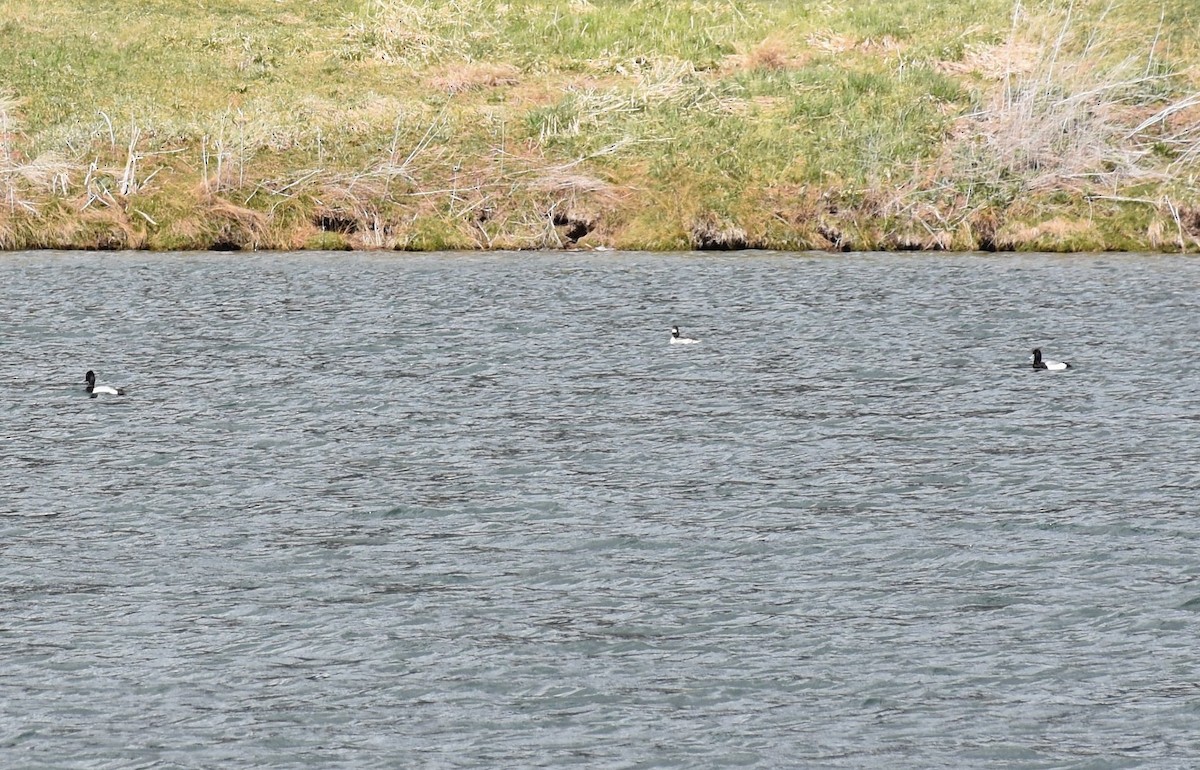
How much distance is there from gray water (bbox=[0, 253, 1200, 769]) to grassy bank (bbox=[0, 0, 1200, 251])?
15.3 m

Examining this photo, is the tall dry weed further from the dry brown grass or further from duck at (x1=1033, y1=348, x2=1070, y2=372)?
duck at (x1=1033, y1=348, x2=1070, y2=372)

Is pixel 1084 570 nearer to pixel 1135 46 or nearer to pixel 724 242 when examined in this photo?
pixel 724 242

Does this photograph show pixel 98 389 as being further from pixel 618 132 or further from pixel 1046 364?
pixel 618 132

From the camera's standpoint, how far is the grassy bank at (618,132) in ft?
182

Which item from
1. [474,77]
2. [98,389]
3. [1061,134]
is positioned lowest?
[98,389]

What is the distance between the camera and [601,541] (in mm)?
20891

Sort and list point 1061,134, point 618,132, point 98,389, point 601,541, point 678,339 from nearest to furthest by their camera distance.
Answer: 1. point 601,541
2. point 98,389
3. point 678,339
4. point 1061,134
5. point 618,132

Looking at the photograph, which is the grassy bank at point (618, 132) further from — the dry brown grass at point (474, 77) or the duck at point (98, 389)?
the duck at point (98, 389)

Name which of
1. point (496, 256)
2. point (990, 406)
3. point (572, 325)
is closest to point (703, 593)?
point (990, 406)

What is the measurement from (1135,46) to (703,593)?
52.3 meters

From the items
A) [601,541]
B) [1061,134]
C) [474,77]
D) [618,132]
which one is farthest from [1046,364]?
[474,77]

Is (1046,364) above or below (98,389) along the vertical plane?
above

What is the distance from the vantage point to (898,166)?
57.2 meters

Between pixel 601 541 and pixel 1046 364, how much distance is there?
15.9 meters
